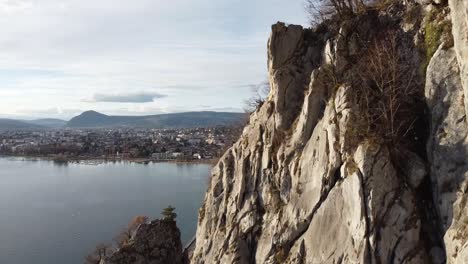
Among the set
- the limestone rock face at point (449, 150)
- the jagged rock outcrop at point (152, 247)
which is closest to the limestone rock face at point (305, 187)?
the limestone rock face at point (449, 150)

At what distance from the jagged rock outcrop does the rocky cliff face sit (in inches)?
126

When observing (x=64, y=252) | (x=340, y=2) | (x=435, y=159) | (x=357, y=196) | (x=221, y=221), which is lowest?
(x=64, y=252)

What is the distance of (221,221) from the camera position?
1292 cm

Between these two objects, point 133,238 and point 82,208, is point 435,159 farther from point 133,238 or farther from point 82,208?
point 82,208

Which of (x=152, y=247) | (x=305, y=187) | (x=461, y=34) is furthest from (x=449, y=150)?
(x=152, y=247)

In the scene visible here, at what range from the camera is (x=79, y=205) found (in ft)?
155

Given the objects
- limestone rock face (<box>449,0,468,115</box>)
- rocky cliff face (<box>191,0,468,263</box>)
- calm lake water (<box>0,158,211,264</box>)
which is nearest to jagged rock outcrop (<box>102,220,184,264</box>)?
rocky cliff face (<box>191,0,468,263</box>)

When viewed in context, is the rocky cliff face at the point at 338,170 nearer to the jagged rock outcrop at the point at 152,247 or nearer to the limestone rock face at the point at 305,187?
the limestone rock face at the point at 305,187

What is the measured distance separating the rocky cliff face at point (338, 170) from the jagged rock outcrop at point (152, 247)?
126 inches

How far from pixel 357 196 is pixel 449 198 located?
57.9 inches

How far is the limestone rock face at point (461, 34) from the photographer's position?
7.54 meters

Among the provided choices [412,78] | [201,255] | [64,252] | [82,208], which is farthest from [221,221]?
[82,208]

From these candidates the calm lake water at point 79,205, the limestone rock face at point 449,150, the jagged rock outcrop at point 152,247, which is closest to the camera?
the limestone rock face at point 449,150

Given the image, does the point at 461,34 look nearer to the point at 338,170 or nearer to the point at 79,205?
the point at 338,170
